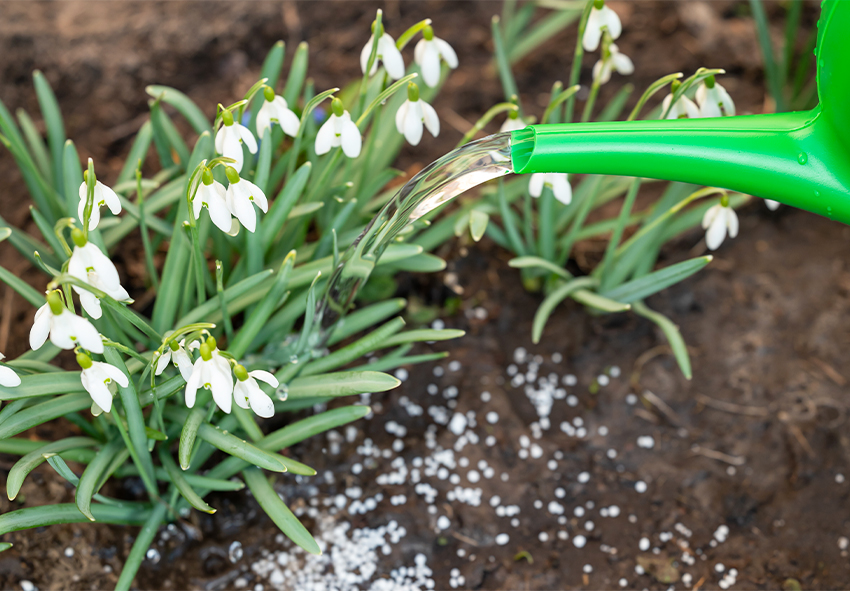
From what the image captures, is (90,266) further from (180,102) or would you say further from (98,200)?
(180,102)

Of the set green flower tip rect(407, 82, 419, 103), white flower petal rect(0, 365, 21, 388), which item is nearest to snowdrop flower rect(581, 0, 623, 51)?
green flower tip rect(407, 82, 419, 103)

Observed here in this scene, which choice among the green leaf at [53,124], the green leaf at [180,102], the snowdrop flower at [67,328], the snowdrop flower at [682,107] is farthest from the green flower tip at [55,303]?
the snowdrop flower at [682,107]

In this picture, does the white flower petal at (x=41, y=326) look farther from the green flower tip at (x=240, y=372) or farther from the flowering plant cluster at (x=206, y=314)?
the green flower tip at (x=240, y=372)

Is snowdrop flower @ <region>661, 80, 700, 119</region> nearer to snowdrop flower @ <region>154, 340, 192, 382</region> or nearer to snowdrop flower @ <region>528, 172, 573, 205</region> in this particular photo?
snowdrop flower @ <region>528, 172, 573, 205</region>

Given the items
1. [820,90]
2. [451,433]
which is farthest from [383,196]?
[820,90]

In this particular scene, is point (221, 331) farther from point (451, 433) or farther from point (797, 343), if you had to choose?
point (797, 343)

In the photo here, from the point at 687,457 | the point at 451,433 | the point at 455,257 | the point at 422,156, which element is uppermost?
the point at 422,156
